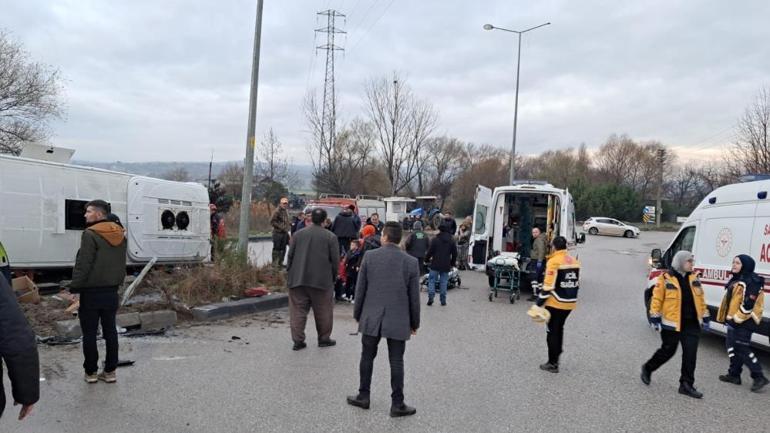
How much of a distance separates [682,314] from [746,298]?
0.84 m

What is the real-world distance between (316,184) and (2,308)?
38.2 meters

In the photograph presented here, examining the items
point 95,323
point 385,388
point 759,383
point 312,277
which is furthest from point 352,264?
point 759,383

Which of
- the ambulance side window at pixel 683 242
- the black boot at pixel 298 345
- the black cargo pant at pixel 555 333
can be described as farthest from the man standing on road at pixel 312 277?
the ambulance side window at pixel 683 242

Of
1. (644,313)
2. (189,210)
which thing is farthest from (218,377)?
(644,313)

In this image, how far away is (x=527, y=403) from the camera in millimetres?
5504

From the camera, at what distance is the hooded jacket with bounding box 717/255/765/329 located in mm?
6250

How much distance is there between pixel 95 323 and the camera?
549 centimetres

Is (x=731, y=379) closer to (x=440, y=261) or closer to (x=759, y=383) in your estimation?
(x=759, y=383)

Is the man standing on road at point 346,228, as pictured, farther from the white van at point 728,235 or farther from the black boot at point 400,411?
the black boot at point 400,411

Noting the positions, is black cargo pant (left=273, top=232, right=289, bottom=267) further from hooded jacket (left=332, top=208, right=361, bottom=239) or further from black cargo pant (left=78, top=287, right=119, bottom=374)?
black cargo pant (left=78, top=287, right=119, bottom=374)

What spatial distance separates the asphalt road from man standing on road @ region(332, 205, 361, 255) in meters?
3.88

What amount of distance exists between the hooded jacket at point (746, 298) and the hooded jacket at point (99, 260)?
21.0 ft

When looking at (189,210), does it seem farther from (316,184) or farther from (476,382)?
(316,184)

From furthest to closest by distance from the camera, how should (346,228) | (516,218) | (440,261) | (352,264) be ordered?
(516,218), (346,228), (440,261), (352,264)
